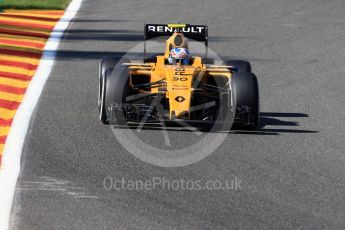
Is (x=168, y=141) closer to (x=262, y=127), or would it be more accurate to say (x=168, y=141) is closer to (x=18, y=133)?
(x=262, y=127)

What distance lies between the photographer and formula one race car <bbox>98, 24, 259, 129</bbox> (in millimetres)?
12750

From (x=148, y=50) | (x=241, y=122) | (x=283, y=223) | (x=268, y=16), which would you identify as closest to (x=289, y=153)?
(x=241, y=122)

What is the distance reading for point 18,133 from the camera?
40.4 ft

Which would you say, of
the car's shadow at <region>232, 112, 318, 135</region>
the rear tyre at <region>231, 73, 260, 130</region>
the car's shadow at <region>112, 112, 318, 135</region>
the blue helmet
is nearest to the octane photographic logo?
the car's shadow at <region>112, 112, 318, 135</region>

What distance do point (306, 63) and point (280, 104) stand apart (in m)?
4.54

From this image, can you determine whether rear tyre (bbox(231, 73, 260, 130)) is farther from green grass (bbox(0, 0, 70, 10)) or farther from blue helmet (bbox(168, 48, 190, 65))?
green grass (bbox(0, 0, 70, 10))

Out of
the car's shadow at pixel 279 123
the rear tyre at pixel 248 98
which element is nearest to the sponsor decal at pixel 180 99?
the rear tyre at pixel 248 98

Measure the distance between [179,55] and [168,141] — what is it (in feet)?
6.97

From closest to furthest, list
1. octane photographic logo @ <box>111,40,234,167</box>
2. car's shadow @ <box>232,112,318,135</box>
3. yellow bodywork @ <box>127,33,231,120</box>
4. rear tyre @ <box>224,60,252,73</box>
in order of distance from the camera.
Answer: octane photographic logo @ <box>111,40,234,167</box>, yellow bodywork @ <box>127,33,231,120</box>, car's shadow @ <box>232,112,318,135</box>, rear tyre @ <box>224,60,252,73</box>

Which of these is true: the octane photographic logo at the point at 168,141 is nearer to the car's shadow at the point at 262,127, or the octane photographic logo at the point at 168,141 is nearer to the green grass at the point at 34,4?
the car's shadow at the point at 262,127

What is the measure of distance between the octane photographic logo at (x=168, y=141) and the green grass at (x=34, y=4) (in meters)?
13.0

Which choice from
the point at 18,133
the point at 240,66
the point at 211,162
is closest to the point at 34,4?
the point at 240,66

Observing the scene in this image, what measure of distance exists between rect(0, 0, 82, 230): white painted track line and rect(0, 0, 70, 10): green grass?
15.6 ft

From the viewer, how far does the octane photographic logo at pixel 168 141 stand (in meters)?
11.3
